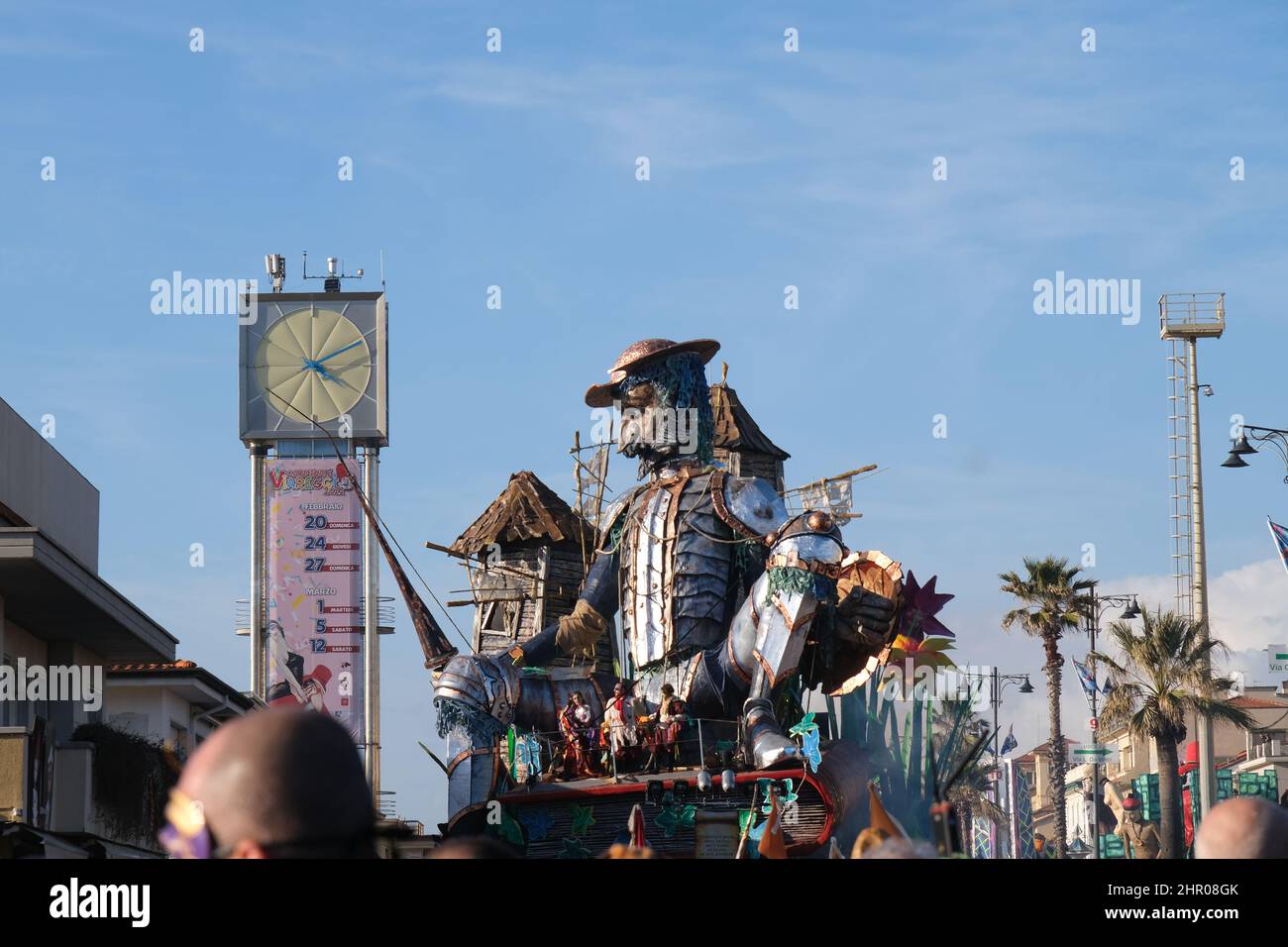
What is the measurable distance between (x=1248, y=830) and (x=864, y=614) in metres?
17.6

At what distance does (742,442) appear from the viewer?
36375 mm

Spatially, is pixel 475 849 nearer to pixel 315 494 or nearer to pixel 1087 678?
pixel 1087 678

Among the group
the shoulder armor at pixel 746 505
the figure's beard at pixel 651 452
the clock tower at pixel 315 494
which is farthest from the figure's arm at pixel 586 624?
the clock tower at pixel 315 494

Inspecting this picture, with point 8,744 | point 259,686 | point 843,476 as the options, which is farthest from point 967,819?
point 8,744

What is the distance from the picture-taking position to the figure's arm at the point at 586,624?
82.1 ft

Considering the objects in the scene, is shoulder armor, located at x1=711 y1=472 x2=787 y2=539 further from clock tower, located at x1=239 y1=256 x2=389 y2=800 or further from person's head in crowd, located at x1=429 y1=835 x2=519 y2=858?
clock tower, located at x1=239 y1=256 x2=389 y2=800

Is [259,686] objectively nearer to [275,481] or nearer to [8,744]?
[275,481]

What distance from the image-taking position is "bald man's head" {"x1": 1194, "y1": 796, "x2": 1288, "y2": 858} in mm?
5484

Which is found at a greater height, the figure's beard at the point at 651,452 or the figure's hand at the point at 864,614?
the figure's beard at the point at 651,452

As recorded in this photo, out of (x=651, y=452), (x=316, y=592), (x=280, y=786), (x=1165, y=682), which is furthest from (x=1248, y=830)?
(x=316, y=592)

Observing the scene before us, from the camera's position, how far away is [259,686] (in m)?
64.4

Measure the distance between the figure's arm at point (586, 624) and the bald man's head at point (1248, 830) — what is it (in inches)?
770

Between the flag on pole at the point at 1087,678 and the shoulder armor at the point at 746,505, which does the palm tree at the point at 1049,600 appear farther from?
the shoulder armor at the point at 746,505

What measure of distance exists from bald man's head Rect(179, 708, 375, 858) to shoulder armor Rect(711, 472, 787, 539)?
19.6 metres
